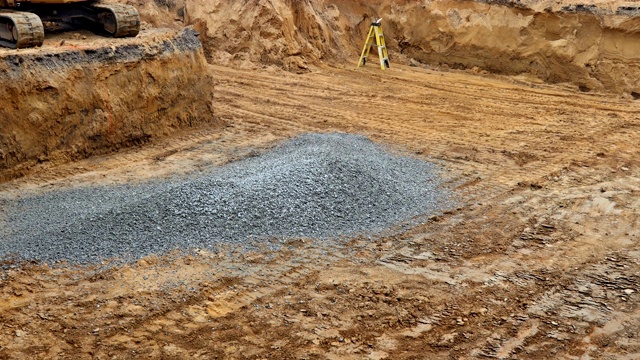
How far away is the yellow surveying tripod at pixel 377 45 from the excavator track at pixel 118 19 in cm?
565

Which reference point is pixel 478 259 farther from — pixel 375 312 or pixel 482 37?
pixel 482 37

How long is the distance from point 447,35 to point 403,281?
9463mm

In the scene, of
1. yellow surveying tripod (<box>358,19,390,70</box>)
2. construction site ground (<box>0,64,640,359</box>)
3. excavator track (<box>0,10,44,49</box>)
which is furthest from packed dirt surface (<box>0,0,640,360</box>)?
excavator track (<box>0,10,44,49</box>)

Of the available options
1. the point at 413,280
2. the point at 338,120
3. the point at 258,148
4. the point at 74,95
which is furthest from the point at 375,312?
the point at 338,120

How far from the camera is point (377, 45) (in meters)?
14.8

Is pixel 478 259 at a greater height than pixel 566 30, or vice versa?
pixel 566 30

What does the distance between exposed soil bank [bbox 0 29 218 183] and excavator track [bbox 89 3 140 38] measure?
0.21m

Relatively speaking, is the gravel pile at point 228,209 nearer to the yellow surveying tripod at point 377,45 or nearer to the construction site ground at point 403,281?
the construction site ground at point 403,281

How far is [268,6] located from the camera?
14.3 metres

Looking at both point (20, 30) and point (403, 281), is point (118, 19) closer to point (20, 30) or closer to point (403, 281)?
point (20, 30)

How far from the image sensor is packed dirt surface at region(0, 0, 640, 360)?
17.3ft

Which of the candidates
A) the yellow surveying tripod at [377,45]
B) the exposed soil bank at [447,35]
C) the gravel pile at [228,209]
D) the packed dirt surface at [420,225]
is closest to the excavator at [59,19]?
the packed dirt surface at [420,225]

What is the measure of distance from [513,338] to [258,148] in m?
5.09

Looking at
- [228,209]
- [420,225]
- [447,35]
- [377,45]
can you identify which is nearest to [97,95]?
[228,209]
